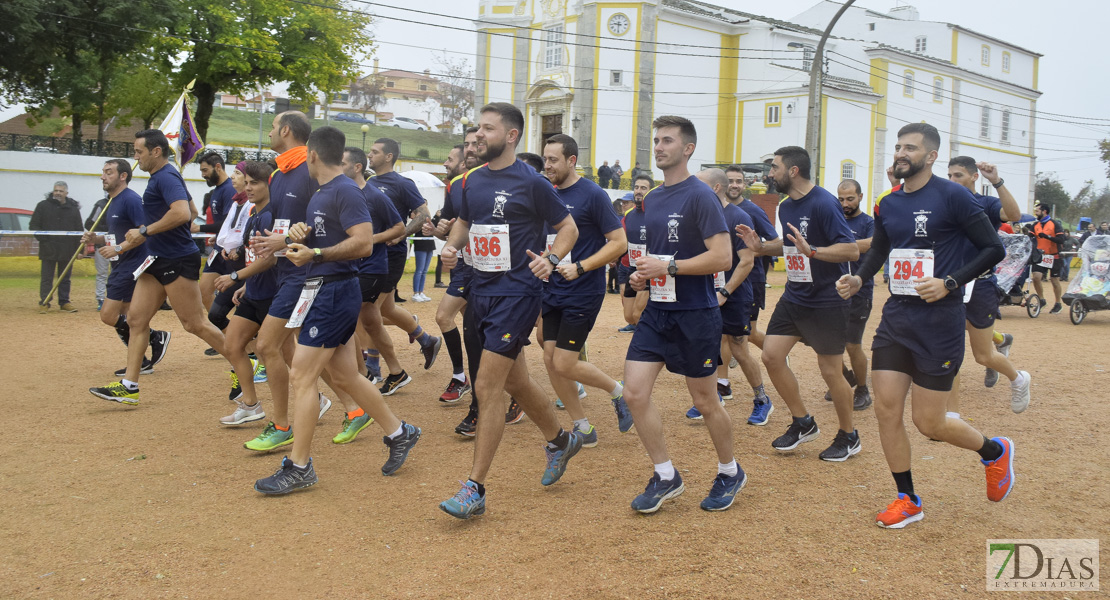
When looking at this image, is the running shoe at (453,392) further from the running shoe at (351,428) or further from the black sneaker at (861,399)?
the black sneaker at (861,399)

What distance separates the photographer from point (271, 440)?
623cm

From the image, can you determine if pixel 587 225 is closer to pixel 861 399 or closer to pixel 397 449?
pixel 397 449

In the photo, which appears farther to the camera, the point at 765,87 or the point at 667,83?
the point at 765,87

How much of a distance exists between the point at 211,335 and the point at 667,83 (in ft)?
126

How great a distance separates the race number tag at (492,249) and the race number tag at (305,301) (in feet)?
3.54

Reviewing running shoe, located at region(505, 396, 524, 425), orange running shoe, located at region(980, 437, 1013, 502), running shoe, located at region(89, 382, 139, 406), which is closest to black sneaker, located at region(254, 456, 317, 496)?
running shoe, located at region(505, 396, 524, 425)

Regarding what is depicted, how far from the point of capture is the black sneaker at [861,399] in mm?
8073

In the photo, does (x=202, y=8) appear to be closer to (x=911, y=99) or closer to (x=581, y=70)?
(x=581, y=70)

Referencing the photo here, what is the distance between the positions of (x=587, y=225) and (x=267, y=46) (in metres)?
28.1

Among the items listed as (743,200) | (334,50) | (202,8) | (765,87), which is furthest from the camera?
(765,87)

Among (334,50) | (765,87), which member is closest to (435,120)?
(765,87)

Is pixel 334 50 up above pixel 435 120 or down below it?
below

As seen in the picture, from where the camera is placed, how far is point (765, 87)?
153 ft

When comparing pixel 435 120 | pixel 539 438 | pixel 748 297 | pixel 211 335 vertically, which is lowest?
pixel 539 438
